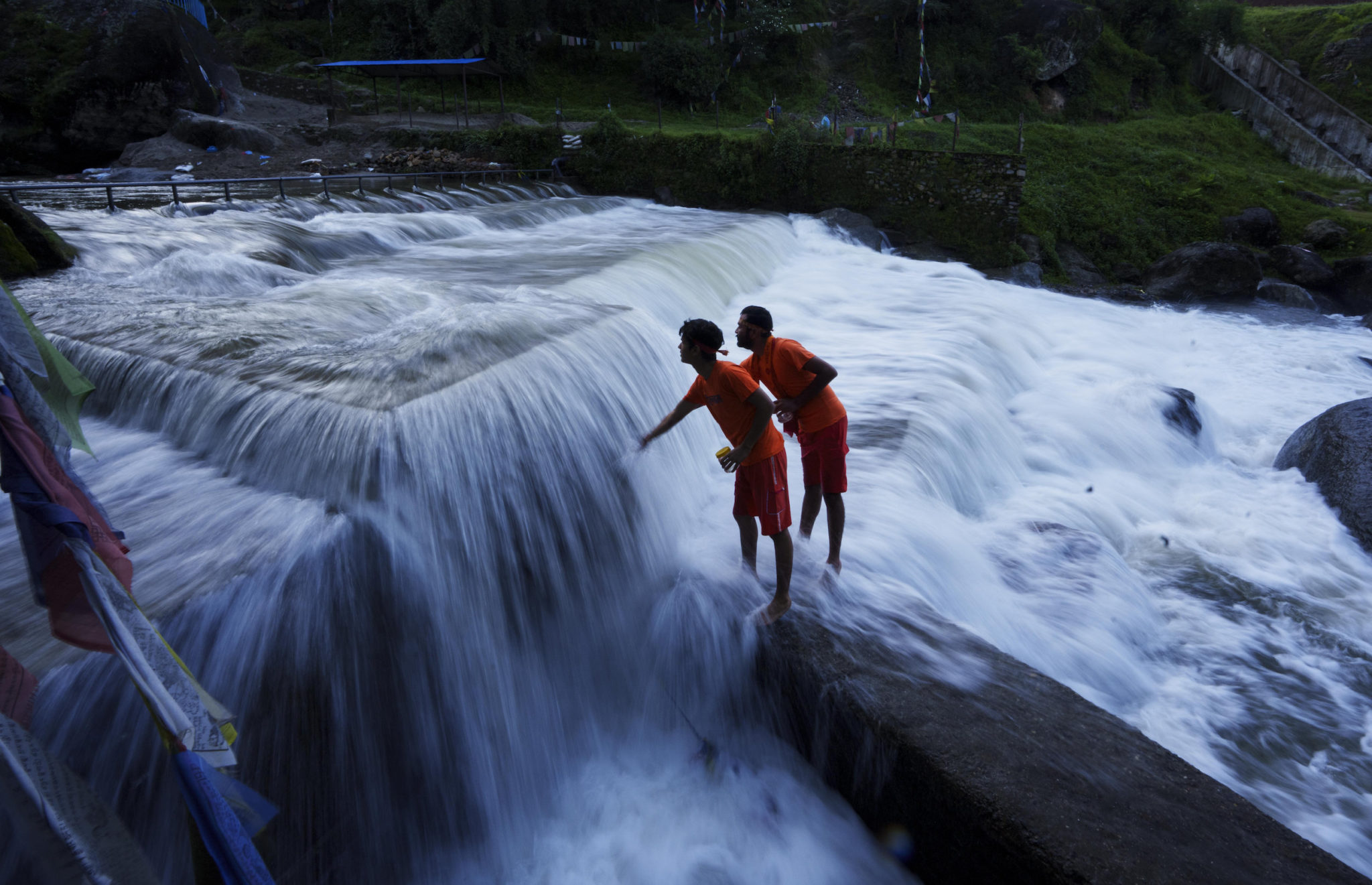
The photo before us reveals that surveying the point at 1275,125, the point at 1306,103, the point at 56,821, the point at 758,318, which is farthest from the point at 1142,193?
the point at 56,821

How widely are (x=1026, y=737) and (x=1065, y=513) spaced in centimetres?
385

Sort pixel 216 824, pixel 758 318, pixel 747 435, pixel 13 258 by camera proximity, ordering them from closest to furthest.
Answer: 1. pixel 216 824
2. pixel 747 435
3. pixel 758 318
4. pixel 13 258

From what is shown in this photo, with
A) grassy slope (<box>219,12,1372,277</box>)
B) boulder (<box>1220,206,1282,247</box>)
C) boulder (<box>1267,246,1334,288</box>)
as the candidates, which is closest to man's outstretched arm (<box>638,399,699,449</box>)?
grassy slope (<box>219,12,1372,277</box>)

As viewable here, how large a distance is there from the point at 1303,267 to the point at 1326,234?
2.23 meters

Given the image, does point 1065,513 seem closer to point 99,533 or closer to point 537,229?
point 99,533

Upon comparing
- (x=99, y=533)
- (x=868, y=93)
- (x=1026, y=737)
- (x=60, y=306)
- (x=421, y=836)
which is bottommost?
(x=421, y=836)

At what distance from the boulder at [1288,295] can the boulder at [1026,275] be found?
438cm

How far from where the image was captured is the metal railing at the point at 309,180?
10.5 meters

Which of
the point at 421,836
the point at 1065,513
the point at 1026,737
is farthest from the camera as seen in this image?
the point at 1065,513

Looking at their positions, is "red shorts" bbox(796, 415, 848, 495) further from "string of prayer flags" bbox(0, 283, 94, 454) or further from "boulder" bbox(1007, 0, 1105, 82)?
"boulder" bbox(1007, 0, 1105, 82)

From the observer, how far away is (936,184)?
17.0m

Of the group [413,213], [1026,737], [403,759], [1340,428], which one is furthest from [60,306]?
[1340,428]

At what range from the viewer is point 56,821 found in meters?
2.04

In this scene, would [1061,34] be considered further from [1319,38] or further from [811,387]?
[811,387]
